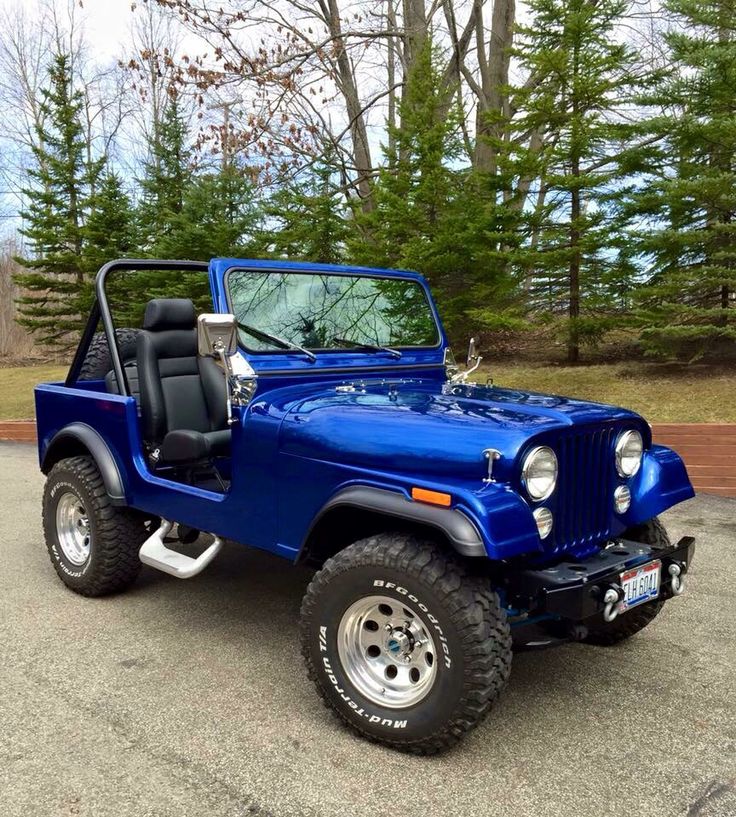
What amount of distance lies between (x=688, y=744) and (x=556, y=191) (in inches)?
355

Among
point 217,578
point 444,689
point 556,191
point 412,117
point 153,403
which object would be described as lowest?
point 217,578

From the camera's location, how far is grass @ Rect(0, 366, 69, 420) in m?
12.8

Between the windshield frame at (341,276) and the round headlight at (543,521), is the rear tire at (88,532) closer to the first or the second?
the windshield frame at (341,276)

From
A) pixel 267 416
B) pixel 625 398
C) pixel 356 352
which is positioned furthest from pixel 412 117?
pixel 267 416

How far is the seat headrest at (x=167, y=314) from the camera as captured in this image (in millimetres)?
4309

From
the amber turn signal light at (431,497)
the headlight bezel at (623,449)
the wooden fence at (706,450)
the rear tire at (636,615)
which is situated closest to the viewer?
the amber turn signal light at (431,497)

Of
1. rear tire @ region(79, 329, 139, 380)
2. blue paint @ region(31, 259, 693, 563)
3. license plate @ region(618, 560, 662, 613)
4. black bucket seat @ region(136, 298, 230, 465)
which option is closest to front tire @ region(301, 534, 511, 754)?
blue paint @ region(31, 259, 693, 563)

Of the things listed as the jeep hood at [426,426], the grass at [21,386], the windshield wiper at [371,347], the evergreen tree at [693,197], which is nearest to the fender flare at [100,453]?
the jeep hood at [426,426]

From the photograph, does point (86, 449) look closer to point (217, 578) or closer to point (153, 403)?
point (153, 403)

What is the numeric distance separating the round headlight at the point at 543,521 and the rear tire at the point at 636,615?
30.9 inches

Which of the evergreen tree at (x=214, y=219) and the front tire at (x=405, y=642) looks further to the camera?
the evergreen tree at (x=214, y=219)

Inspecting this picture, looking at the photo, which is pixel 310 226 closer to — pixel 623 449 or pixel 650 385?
pixel 650 385

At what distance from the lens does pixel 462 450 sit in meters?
2.62

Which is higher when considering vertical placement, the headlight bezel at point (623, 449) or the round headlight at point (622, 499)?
the headlight bezel at point (623, 449)
